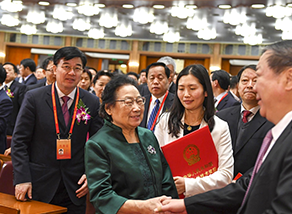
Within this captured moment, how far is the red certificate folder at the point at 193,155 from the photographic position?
214 cm

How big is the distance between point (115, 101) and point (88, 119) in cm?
66

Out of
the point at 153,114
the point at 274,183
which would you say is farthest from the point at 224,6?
the point at 274,183

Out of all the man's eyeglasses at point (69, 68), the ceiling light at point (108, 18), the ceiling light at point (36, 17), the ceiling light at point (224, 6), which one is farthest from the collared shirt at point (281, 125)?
the ceiling light at point (36, 17)

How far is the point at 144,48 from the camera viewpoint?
1506 cm

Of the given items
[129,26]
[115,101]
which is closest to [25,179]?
[115,101]

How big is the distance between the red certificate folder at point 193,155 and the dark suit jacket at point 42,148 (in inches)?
33.3

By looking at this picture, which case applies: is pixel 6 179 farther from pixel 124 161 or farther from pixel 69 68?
pixel 124 161

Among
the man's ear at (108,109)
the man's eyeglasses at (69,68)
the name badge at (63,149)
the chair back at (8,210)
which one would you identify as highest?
the man's eyeglasses at (69,68)

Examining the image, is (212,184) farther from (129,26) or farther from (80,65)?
(129,26)

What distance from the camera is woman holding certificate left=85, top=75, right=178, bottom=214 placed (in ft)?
6.07

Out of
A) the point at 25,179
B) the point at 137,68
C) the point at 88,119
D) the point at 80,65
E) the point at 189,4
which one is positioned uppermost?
the point at 189,4

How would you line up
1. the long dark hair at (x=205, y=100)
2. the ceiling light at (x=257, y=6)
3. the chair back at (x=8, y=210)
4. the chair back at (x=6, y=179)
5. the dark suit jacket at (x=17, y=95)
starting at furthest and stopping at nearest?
the ceiling light at (x=257, y=6)
the dark suit jacket at (x=17, y=95)
the chair back at (x=6, y=179)
the long dark hair at (x=205, y=100)
the chair back at (x=8, y=210)

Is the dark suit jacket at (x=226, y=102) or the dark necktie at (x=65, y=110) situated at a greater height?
the dark suit jacket at (x=226, y=102)

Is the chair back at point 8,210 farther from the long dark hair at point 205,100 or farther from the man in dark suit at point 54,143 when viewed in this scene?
the long dark hair at point 205,100
